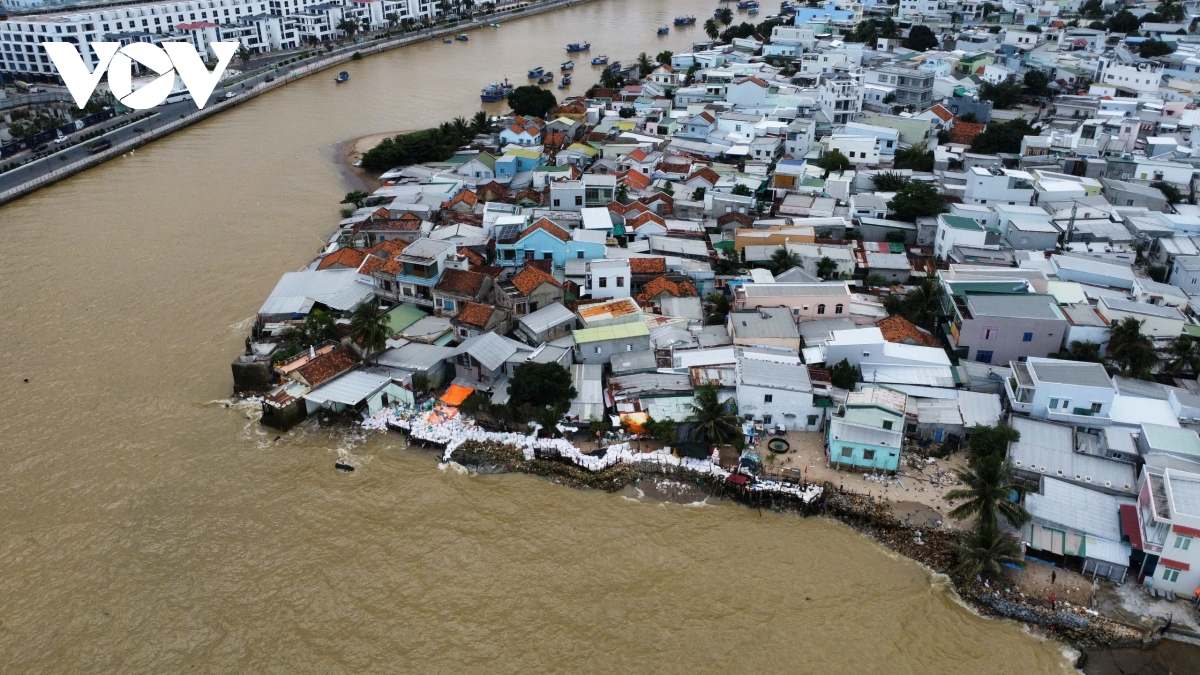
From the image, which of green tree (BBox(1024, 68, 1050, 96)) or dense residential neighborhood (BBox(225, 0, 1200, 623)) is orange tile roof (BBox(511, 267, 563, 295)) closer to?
dense residential neighborhood (BBox(225, 0, 1200, 623))

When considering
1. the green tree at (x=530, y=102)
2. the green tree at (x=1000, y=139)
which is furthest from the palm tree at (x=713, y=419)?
the green tree at (x=530, y=102)

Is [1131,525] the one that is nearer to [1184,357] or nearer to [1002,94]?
[1184,357]

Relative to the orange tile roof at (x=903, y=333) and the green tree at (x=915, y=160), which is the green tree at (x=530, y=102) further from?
the orange tile roof at (x=903, y=333)

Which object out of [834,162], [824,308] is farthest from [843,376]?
[834,162]

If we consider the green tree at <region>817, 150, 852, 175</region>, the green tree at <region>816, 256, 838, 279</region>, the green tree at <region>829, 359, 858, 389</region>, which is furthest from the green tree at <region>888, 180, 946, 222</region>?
the green tree at <region>829, 359, 858, 389</region>

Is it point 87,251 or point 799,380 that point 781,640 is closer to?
point 799,380

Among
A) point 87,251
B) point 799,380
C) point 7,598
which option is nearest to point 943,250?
point 799,380
